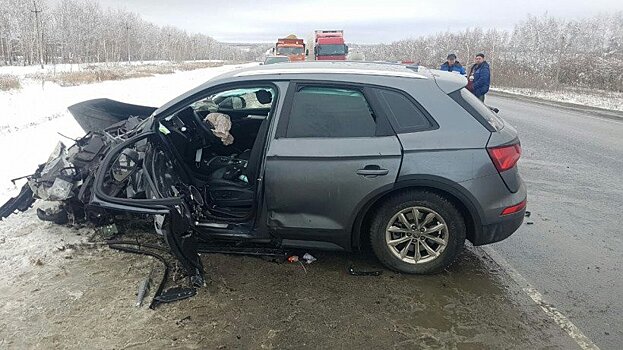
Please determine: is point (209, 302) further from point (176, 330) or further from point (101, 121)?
point (101, 121)

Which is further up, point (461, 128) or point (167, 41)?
point (167, 41)

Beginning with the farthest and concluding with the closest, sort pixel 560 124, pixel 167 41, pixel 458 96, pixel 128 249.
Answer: pixel 167 41 → pixel 560 124 → pixel 128 249 → pixel 458 96

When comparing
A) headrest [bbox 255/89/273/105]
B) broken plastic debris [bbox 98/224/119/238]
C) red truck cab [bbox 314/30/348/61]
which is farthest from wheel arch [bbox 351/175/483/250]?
red truck cab [bbox 314/30/348/61]

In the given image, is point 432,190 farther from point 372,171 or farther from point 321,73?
point 321,73

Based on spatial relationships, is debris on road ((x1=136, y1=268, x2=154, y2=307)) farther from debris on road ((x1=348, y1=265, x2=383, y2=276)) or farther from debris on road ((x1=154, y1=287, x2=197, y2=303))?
debris on road ((x1=348, y1=265, x2=383, y2=276))

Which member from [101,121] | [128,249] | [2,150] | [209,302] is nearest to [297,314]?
[209,302]

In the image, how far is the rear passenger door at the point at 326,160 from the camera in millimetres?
3518

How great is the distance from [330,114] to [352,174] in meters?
0.55

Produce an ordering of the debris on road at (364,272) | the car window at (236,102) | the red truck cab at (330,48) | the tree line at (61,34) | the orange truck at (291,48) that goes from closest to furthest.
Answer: the debris on road at (364,272) → the car window at (236,102) → the red truck cab at (330,48) → the orange truck at (291,48) → the tree line at (61,34)

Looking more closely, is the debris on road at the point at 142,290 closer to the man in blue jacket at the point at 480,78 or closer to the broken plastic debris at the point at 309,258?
the broken plastic debris at the point at 309,258

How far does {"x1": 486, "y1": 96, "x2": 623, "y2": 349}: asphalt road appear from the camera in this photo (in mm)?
3340

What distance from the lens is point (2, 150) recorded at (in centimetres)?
777

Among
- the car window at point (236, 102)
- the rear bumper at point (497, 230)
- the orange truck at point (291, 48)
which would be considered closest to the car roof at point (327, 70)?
the car window at point (236, 102)

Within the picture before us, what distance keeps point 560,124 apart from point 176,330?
1272 centimetres
